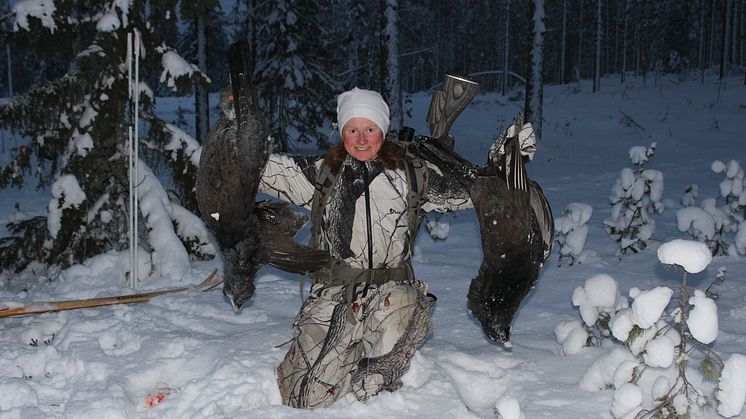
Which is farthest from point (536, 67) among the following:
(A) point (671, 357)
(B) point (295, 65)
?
(A) point (671, 357)

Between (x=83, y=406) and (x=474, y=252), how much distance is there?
4810mm

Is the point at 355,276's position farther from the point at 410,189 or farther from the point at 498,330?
the point at 498,330

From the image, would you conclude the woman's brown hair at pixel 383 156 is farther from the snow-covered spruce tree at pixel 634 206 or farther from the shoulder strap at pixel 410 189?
the snow-covered spruce tree at pixel 634 206

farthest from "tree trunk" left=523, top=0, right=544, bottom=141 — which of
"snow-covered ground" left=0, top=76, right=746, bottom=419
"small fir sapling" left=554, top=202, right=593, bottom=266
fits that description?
"small fir sapling" left=554, top=202, right=593, bottom=266

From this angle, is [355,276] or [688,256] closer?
[688,256]

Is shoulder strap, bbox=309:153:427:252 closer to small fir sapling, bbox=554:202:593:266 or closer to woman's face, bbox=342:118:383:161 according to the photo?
woman's face, bbox=342:118:383:161

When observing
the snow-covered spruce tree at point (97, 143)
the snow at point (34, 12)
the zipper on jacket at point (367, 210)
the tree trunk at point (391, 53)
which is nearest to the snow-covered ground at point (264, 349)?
the snow-covered spruce tree at point (97, 143)

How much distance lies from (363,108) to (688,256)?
1.87 metres

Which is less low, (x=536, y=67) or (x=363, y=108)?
(x=536, y=67)

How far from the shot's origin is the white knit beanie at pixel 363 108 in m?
3.45

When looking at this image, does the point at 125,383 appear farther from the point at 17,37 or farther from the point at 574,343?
the point at 17,37

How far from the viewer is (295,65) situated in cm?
1703

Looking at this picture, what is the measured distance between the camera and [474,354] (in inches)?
155

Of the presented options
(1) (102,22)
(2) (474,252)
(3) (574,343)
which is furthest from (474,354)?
(1) (102,22)
